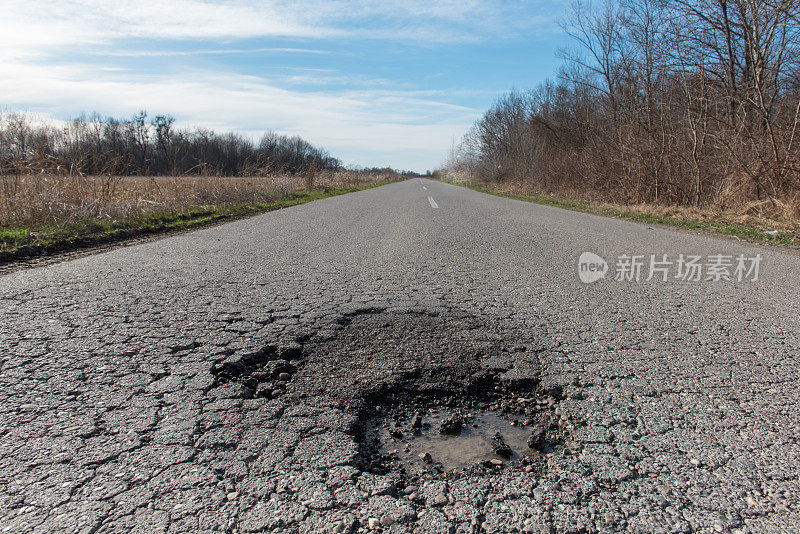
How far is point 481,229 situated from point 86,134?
9.76 m

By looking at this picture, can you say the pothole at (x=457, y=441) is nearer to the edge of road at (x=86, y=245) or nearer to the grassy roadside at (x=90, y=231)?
the edge of road at (x=86, y=245)

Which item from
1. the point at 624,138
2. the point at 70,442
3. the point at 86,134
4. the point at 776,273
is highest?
the point at 624,138

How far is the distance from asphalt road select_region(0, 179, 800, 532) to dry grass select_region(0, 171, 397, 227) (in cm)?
350

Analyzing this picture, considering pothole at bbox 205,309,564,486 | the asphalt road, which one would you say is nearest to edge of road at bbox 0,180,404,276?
the asphalt road

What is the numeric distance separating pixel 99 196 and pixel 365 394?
883 cm

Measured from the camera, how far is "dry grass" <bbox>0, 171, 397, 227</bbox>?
7.30 metres

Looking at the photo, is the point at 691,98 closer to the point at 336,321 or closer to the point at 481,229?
the point at 481,229

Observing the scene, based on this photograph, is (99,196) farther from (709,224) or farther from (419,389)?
(709,224)

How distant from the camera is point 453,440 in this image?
6.35ft

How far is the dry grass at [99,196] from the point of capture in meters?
7.30

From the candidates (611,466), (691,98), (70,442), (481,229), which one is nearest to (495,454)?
(611,466)

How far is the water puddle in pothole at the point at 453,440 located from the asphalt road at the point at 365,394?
97 millimetres

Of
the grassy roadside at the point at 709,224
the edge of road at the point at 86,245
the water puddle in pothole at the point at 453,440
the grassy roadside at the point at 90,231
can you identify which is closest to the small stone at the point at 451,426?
the water puddle in pothole at the point at 453,440

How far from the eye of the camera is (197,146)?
5578cm
